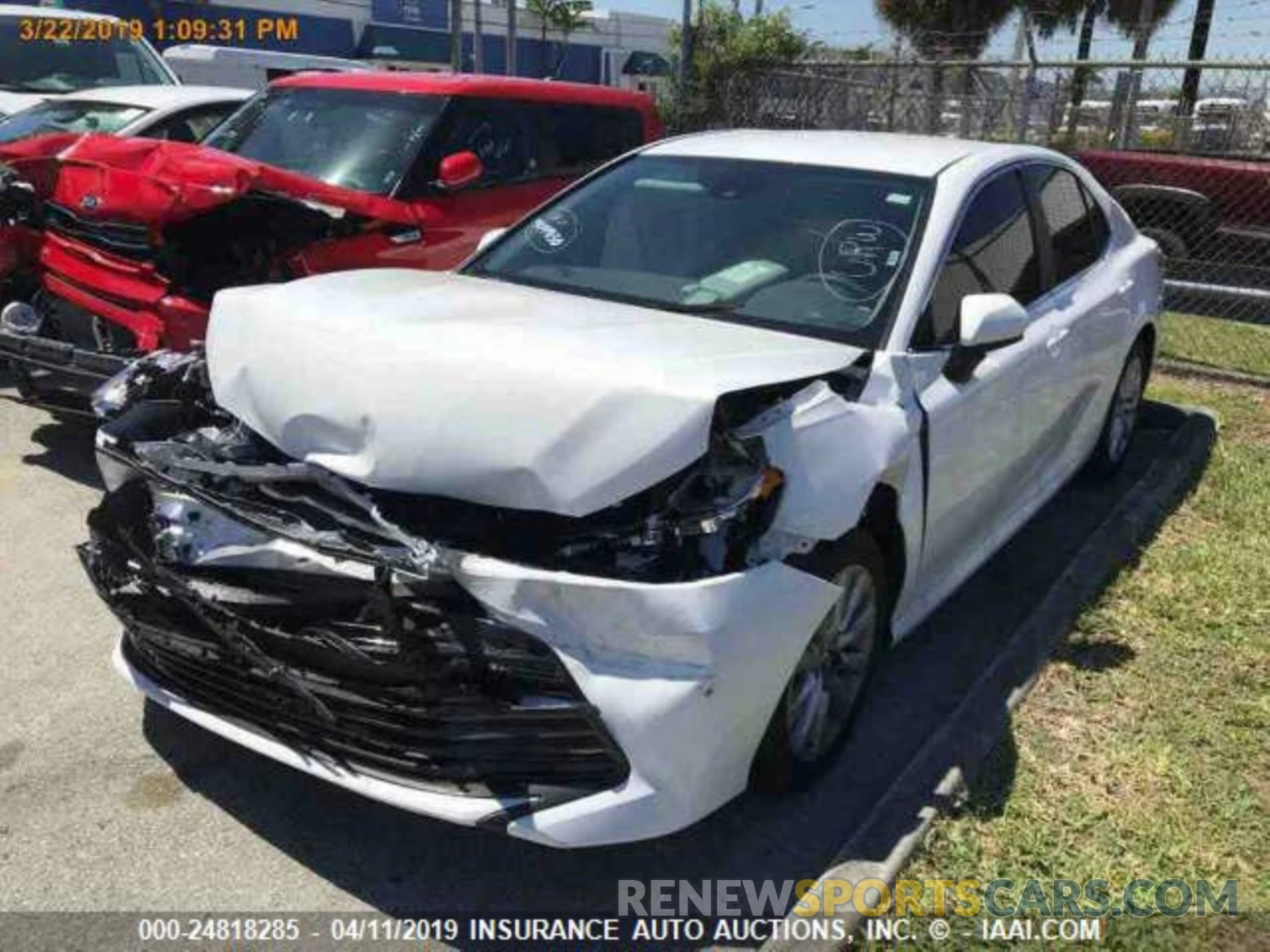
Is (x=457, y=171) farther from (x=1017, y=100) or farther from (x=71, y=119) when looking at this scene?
(x=1017, y=100)

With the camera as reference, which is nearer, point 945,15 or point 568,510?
point 568,510

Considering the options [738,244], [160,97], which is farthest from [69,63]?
[738,244]

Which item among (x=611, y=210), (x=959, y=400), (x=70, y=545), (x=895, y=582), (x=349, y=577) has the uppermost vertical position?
(x=611, y=210)

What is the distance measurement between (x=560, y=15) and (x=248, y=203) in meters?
41.8

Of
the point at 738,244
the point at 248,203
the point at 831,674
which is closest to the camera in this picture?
the point at 831,674

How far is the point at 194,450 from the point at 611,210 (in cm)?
179

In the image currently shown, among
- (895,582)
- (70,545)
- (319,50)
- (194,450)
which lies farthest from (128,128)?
(319,50)

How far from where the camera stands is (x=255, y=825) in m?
2.97

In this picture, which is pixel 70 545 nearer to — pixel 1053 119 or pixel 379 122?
pixel 379 122

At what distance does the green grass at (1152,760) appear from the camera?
2.92 m

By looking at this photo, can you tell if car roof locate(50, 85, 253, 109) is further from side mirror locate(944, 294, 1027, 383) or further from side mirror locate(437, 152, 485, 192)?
side mirror locate(944, 294, 1027, 383)

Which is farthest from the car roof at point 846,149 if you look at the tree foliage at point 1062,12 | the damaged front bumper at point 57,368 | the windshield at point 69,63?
the tree foliage at point 1062,12

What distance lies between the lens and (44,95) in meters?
10.4

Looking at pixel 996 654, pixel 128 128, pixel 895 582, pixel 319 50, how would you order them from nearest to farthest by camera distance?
pixel 895 582, pixel 996 654, pixel 128 128, pixel 319 50
